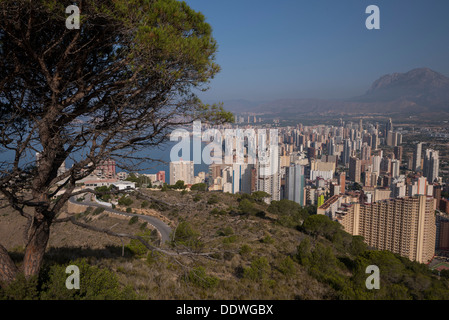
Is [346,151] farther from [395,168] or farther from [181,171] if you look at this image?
[181,171]

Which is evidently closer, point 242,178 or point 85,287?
point 85,287

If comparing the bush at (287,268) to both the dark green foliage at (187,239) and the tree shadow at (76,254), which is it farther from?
the tree shadow at (76,254)

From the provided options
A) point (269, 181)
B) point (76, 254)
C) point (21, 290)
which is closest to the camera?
point (21, 290)

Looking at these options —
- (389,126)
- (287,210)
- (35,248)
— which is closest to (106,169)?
(35,248)

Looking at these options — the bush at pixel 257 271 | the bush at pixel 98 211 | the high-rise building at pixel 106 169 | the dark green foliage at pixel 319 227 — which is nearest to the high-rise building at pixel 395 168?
the dark green foliage at pixel 319 227
